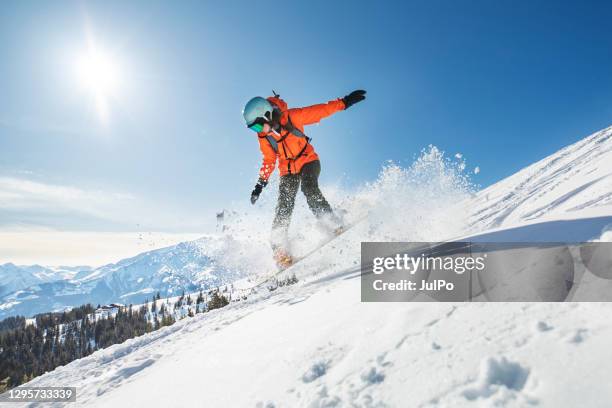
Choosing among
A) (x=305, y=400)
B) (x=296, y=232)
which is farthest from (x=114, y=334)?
(x=305, y=400)

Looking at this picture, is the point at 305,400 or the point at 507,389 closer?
the point at 507,389

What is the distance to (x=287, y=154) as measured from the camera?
301 inches

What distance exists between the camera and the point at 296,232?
29.3 ft

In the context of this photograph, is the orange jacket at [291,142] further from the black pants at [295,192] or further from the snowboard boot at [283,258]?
the snowboard boot at [283,258]

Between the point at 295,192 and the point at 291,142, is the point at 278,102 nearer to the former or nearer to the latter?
the point at 291,142

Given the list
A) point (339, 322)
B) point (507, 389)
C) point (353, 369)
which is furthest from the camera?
point (339, 322)

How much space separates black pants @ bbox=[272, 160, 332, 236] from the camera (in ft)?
25.5

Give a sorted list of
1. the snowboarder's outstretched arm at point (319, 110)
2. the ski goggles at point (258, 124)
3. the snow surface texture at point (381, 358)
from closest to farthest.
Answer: the snow surface texture at point (381, 358) → the ski goggles at point (258, 124) → the snowboarder's outstretched arm at point (319, 110)

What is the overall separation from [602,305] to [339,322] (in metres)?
1.62

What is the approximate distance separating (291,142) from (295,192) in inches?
44.7

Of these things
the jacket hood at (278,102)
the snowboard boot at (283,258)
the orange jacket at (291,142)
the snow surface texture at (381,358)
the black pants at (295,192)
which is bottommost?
the snow surface texture at (381,358)

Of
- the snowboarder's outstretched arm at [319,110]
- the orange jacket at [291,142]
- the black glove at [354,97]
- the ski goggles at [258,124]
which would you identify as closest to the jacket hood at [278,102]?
the orange jacket at [291,142]

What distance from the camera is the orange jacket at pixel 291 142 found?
733cm

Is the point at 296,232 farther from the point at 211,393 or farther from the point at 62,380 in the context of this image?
the point at 211,393
